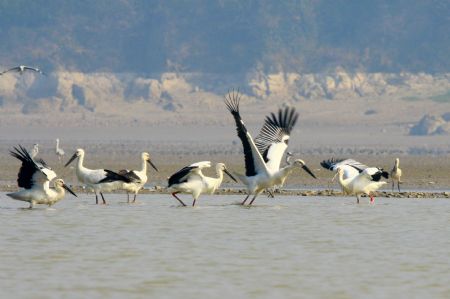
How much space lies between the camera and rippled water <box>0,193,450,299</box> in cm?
1183

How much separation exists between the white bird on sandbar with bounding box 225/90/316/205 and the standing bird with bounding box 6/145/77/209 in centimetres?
261

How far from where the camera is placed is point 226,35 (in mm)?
87125

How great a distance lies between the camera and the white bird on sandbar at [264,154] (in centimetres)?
1906

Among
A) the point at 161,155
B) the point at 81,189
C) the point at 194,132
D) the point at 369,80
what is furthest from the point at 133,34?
the point at 81,189

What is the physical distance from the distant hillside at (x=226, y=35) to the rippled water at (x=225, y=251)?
63.3 m

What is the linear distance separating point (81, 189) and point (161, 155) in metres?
19.0

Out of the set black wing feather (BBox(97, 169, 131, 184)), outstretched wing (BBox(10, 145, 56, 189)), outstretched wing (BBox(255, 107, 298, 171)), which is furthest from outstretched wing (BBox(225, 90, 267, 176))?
outstretched wing (BBox(10, 145, 56, 189))

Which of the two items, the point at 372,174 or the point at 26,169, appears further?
the point at 372,174

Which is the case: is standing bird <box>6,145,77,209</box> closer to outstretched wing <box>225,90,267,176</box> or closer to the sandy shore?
outstretched wing <box>225,90,267,176</box>

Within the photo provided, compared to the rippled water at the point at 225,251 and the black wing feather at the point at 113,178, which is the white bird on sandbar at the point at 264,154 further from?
the black wing feather at the point at 113,178

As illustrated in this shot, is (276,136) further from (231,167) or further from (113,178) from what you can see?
(231,167)

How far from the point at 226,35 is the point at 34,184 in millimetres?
68832

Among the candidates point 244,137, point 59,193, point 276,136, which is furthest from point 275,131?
point 59,193

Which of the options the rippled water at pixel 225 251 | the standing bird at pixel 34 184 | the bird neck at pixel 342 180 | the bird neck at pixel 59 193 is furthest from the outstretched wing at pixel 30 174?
the bird neck at pixel 342 180
